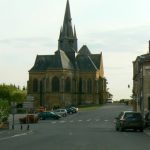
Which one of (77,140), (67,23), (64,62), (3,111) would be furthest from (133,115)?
(67,23)

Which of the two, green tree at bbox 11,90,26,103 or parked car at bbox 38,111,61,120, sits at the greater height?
green tree at bbox 11,90,26,103

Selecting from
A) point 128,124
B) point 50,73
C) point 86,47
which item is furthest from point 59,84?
point 128,124

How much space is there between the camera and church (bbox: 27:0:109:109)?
147m

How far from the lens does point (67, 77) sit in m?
150

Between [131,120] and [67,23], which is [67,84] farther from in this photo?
[131,120]

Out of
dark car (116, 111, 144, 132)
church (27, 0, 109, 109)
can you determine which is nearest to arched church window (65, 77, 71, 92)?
church (27, 0, 109, 109)

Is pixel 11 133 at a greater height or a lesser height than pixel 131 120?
lesser

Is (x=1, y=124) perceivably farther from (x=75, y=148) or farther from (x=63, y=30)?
(x=63, y=30)

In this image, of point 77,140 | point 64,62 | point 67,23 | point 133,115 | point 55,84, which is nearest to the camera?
point 77,140

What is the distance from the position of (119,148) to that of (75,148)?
181cm

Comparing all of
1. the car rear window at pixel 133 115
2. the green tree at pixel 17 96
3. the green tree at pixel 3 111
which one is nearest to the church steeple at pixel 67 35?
the green tree at pixel 17 96

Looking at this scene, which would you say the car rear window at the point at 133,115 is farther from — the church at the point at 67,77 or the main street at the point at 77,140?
the church at the point at 67,77

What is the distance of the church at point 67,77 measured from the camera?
147 meters

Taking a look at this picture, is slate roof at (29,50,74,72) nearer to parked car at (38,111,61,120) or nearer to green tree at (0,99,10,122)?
parked car at (38,111,61,120)
